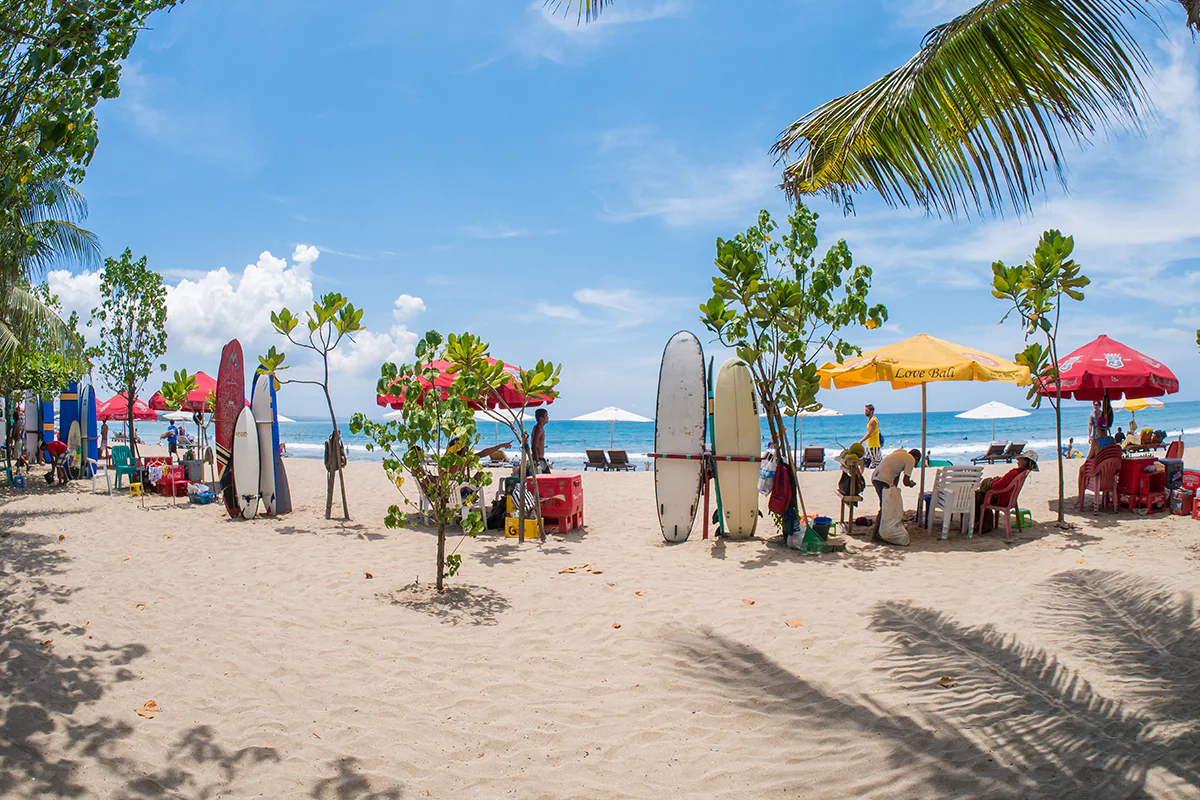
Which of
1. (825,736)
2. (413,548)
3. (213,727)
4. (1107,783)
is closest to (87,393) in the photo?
(413,548)

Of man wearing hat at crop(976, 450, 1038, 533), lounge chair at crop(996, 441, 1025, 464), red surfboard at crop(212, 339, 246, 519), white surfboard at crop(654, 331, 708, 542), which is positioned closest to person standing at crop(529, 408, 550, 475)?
white surfboard at crop(654, 331, 708, 542)

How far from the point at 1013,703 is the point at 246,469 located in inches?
378

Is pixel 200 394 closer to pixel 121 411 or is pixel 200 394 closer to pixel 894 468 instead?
pixel 121 411

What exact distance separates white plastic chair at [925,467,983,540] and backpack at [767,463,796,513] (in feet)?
5.63

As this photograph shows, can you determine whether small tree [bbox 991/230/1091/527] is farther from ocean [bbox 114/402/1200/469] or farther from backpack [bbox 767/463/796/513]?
ocean [bbox 114/402/1200/469]

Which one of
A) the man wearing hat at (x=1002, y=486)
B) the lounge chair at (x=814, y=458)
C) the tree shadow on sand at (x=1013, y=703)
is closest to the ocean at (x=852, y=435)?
the lounge chair at (x=814, y=458)

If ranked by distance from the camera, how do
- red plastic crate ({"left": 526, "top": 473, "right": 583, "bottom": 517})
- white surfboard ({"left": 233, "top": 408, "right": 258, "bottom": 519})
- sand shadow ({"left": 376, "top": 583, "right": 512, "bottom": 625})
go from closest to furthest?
sand shadow ({"left": 376, "top": 583, "right": 512, "bottom": 625}) < red plastic crate ({"left": 526, "top": 473, "right": 583, "bottom": 517}) < white surfboard ({"left": 233, "top": 408, "right": 258, "bottom": 519})

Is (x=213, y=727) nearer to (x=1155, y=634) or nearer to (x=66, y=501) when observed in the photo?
(x=1155, y=634)

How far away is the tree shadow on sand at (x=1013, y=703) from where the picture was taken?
3086mm

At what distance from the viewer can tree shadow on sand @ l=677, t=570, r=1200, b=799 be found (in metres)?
3.09

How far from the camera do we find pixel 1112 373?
948cm

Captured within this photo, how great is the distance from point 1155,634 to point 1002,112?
354 centimetres

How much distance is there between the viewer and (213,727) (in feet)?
12.0

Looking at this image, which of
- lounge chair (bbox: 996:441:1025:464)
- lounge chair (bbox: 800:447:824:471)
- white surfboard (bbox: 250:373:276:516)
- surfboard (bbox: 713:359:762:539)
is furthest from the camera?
lounge chair (bbox: 996:441:1025:464)
